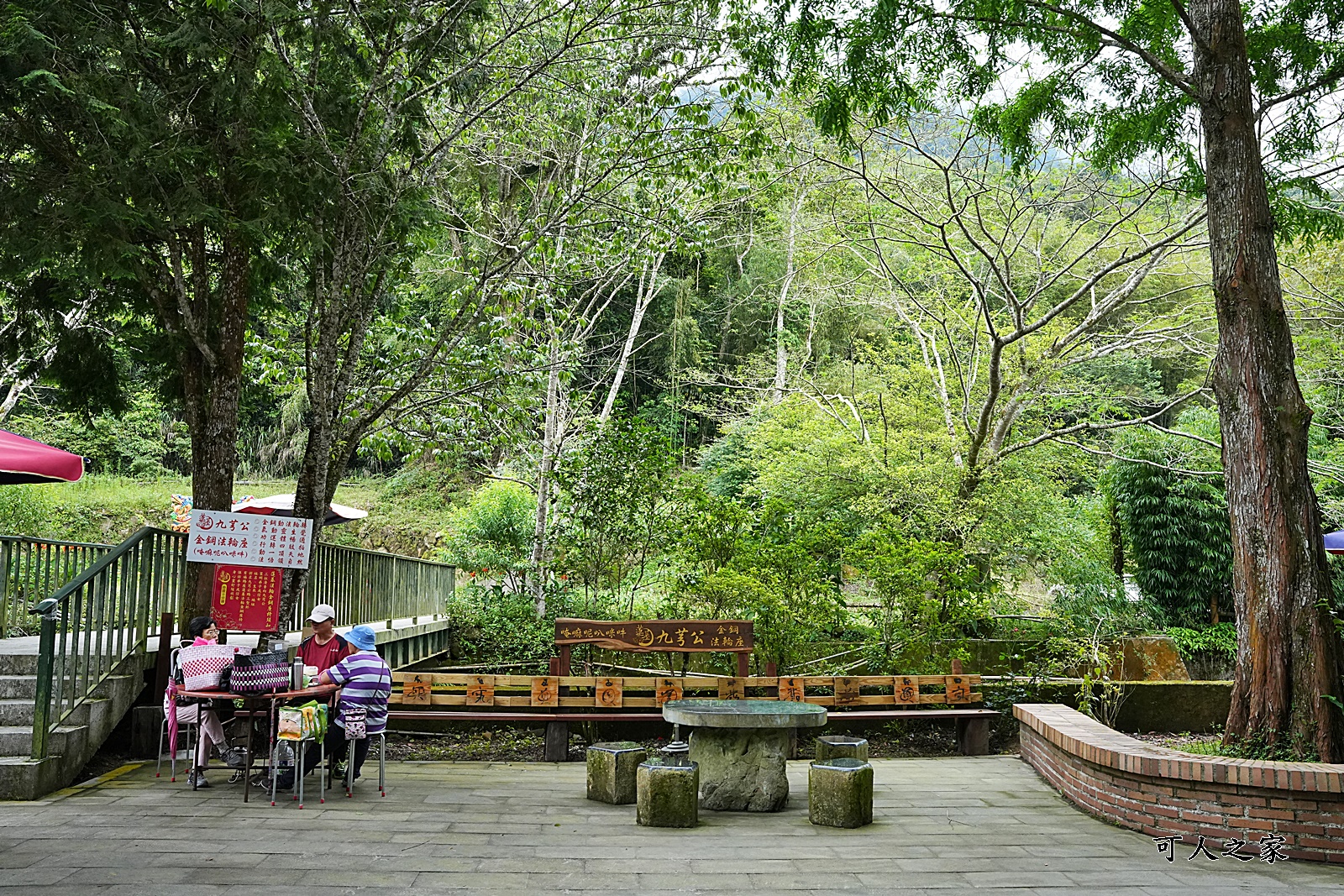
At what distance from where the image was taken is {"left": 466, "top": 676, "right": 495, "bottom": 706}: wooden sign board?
8305mm

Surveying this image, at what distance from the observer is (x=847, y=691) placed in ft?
29.2

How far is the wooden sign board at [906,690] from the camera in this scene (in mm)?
8797

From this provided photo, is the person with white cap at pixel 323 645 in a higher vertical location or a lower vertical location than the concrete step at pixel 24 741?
higher

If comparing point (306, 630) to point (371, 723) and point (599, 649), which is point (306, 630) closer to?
point (371, 723)

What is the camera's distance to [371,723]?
6.61 meters

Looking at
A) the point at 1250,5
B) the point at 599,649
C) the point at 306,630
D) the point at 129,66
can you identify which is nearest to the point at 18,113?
the point at 129,66

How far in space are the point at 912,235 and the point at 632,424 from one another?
4.61m

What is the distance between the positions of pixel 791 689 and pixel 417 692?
10.9 feet

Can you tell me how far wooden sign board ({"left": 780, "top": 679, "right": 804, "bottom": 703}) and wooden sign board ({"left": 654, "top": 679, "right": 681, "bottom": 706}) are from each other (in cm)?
94

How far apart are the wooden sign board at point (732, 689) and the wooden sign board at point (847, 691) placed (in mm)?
903

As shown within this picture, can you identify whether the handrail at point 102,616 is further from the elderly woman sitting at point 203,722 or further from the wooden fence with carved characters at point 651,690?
the wooden fence with carved characters at point 651,690

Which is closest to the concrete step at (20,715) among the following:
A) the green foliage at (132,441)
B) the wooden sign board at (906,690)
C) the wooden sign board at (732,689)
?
the wooden sign board at (732,689)

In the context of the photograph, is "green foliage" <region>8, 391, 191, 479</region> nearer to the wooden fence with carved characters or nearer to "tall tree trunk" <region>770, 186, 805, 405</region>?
"tall tree trunk" <region>770, 186, 805, 405</region>

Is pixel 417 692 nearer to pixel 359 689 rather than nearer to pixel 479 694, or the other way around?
pixel 479 694
